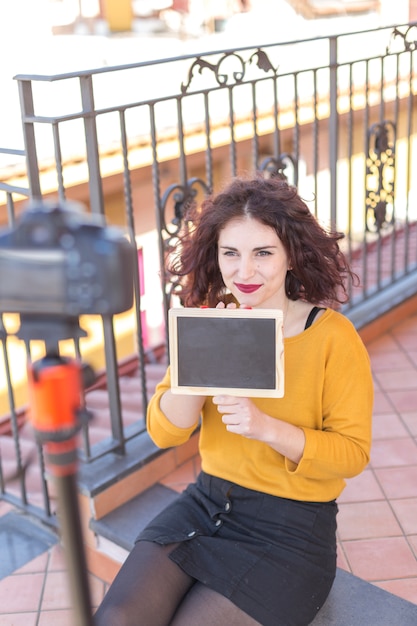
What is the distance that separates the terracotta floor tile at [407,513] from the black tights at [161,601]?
777mm

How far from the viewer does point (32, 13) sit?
11312 millimetres

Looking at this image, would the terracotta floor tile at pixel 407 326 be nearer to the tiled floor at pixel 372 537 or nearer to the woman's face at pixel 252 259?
the tiled floor at pixel 372 537

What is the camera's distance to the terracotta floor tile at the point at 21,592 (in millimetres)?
1972

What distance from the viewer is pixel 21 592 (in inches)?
79.8

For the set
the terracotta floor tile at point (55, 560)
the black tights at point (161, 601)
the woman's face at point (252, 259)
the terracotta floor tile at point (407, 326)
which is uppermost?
the woman's face at point (252, 259)

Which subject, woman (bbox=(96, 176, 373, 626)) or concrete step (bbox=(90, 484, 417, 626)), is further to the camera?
concrete step (bbox=(90, 484, 417, 626))

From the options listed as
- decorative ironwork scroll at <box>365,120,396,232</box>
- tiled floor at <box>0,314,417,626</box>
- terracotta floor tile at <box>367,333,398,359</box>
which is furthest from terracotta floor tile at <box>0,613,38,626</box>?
decorative ironwork scroll at <box>365,120,396,232</box>

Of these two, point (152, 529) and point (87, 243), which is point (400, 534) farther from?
point (87, 243)

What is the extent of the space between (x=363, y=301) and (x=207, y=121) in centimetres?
144

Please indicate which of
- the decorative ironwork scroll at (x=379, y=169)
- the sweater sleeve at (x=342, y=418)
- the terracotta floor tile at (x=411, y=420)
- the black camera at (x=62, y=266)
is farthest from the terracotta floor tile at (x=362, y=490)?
the black camera at (x=62, y=266)

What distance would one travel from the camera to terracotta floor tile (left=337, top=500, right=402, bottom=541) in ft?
6.72

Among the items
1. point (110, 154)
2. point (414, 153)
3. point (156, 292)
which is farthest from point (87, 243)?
point (414, 153)

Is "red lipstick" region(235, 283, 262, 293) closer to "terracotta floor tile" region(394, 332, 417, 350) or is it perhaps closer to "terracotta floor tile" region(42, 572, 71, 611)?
"terracotta floor tile" region(42, 572, 71, 611)

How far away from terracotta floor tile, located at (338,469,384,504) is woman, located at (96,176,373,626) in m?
0.60
